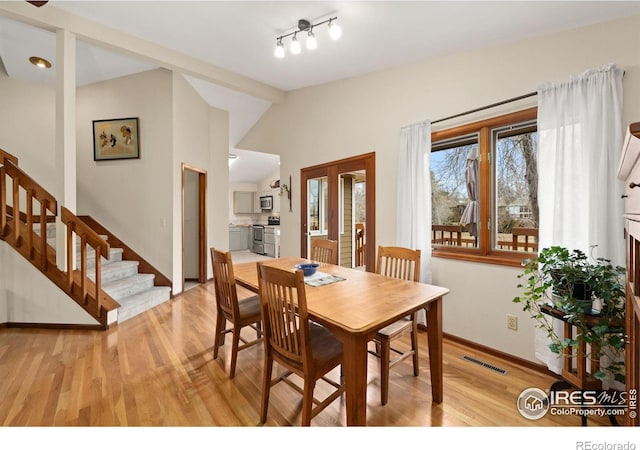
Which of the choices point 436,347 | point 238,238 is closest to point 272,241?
point 238,238

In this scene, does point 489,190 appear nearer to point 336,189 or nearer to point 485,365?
point 485,365

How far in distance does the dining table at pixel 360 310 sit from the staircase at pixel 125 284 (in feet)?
6.39

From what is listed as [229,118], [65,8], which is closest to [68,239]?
[65,8]

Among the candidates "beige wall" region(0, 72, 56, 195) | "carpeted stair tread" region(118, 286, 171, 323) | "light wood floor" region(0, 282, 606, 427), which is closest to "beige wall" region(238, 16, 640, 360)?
"light wood floor" region(0, 282, 606, 427)

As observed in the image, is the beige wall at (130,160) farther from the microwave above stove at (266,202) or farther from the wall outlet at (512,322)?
the microwave above stove at (266,202)

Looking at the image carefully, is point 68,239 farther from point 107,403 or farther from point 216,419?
point 216,419

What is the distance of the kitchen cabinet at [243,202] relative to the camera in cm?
911

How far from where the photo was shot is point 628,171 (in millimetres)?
1326

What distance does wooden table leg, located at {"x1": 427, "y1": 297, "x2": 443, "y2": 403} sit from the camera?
6.04 feet

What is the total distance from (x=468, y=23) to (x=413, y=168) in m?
1.23

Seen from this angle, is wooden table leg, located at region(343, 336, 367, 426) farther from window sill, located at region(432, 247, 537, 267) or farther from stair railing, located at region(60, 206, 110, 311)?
stair railing, located at region(60, 206, 110, 311)

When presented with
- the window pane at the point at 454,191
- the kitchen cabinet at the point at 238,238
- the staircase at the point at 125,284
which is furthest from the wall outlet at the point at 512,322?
the kitchen cabinet at the point at 238,238

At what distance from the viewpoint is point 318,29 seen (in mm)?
2699
